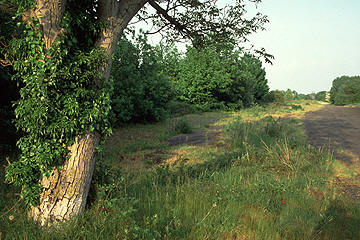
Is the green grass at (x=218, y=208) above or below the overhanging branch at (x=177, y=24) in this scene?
below

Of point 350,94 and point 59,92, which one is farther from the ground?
point 350,94

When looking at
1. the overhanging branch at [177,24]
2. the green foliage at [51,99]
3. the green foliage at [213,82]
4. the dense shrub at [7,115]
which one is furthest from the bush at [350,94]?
the green foliage at [51,99]

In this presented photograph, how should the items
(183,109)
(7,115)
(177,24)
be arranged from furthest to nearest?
(183,109)
(7,115)
(177,24)

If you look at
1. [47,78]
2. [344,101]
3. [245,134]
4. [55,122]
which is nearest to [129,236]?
[55,122]

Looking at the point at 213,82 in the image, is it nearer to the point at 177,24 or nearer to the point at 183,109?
the point at 183,109

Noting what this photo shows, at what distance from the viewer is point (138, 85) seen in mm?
14422

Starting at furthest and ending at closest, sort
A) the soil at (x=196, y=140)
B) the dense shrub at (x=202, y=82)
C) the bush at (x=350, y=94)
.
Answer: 1. the bush at (x=350, y=94)
2. the dense shrub at (x=202, y=82)
3. the soil at (x=196, y=140)

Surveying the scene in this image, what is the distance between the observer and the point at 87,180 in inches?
124

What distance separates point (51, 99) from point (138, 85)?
1166 centimetres

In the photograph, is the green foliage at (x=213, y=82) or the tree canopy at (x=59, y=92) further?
the green foliage at (x=213, y=82)

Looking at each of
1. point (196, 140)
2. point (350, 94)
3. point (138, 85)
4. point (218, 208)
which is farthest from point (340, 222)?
point (350, 94)

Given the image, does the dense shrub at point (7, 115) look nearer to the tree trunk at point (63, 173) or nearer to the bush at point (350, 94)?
the tree trunk at point (63, 173)

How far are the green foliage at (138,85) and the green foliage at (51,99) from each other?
10.8 m

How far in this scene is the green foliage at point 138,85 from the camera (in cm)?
1415
